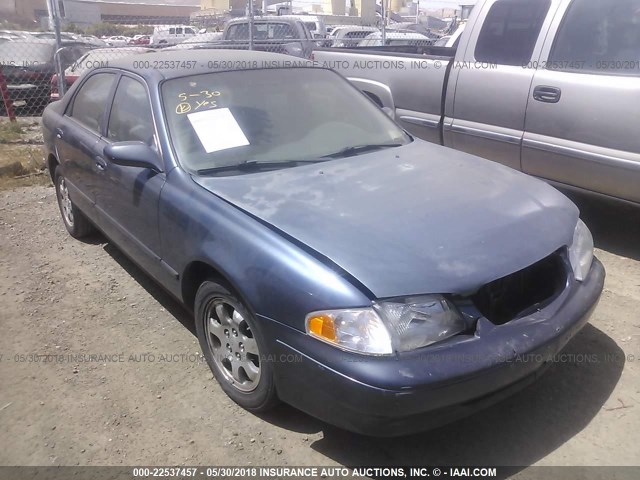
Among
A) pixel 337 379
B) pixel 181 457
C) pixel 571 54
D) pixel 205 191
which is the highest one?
pixel 571 54

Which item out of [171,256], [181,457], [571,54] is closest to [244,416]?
[181,457]

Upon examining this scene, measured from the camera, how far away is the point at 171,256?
3.13 meters

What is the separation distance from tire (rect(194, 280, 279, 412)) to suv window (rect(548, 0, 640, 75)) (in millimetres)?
3185

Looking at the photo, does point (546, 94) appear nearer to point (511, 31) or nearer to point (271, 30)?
point (511, 31)

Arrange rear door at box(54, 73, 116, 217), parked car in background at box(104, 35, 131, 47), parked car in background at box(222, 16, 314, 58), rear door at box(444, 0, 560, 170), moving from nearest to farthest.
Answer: rear door at box(54, 73, 116, 217) → rear door at box(444, 0, 560, 170) → parked car in background at box(222, 16, 314, 58) → parked car in background at box(104, 35, 131, 47)

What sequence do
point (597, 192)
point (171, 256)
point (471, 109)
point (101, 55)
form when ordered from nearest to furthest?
point (171, 256), point (597, 192), point (471, 109), point (101, 55)

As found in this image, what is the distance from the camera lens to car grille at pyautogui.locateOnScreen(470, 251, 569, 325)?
8.07 ft

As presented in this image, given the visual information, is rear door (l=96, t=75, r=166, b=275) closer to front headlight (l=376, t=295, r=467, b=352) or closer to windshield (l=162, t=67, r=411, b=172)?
windshield (l=162, t=67, r=411, b=172)

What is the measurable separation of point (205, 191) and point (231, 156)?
353 millimetres

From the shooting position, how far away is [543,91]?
4.46 m

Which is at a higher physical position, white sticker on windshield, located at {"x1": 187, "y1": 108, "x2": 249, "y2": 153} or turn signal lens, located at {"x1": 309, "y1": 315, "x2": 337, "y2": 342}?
white sticker on windshield, located at {"x1": 187, "y1": 108, "x2": 249, "y2": 153}

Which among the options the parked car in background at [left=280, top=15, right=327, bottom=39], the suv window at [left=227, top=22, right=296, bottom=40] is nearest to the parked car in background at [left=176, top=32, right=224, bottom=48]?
the suv window at [left=227, top=22, right=296, bottom=40]

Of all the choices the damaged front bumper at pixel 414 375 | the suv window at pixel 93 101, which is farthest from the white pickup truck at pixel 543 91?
the suv window at pixel 93 101

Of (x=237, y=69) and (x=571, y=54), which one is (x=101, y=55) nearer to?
(x=237, y=69)
